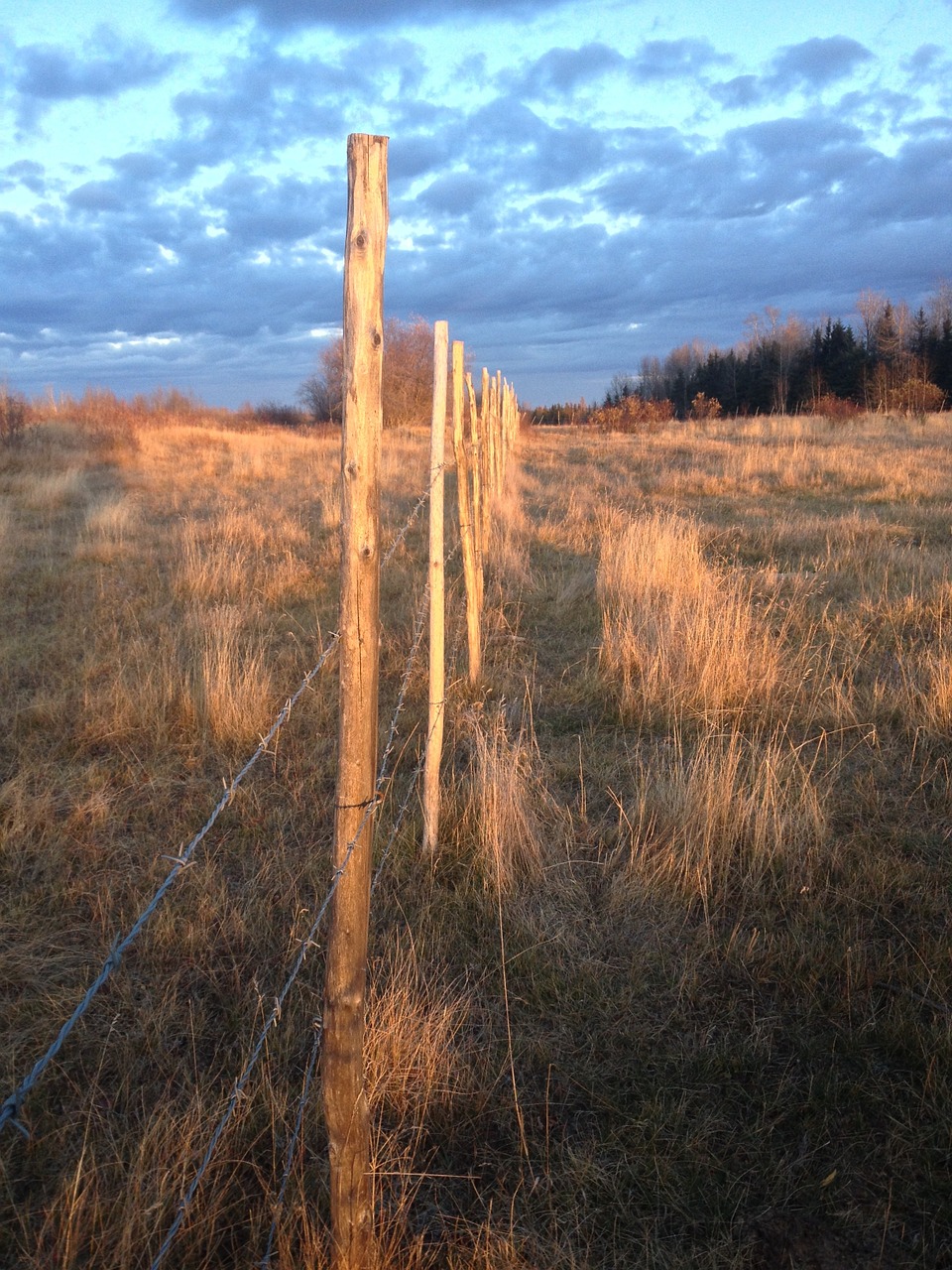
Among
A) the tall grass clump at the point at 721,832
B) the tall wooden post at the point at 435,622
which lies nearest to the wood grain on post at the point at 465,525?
the tall wooden post at the point at 435,622

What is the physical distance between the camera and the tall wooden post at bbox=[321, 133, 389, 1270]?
5.01ft

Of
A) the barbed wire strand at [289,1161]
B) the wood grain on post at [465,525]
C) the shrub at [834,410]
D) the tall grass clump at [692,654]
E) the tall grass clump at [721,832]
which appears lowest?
the barbed wire strand at [289,1161]

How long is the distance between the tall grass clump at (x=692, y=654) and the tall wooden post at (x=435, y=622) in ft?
4.81

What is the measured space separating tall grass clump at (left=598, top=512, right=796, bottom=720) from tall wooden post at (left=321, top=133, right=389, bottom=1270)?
301 cm

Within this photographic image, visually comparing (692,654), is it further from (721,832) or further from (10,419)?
(10,419)

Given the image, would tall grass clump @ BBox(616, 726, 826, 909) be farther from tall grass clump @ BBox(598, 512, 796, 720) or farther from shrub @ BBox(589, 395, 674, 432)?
shrub @ BBox(589, 395, 674, 432)

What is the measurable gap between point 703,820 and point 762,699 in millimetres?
1484

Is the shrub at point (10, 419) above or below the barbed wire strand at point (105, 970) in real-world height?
above

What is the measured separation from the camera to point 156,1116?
2.03 meters

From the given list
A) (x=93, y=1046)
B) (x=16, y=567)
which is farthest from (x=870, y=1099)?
(x=16, y=567)

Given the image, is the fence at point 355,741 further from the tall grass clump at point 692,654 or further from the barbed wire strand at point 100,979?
the tall grass clump at point 692,654

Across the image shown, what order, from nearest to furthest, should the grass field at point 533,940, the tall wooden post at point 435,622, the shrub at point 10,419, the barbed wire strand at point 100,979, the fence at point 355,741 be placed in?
the barbed wire strand at point 100,979
the fence at point 355,741
the grass field at point 533,940
the tall wooden post at point 435,622
the shrub at point 10,419

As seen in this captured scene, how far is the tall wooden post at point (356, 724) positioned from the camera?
1.53 meters

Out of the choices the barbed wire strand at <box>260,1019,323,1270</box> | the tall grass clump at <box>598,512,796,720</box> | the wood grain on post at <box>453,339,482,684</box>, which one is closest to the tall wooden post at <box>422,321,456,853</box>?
the wood grain on post at <box>453,339,482,684</box>
